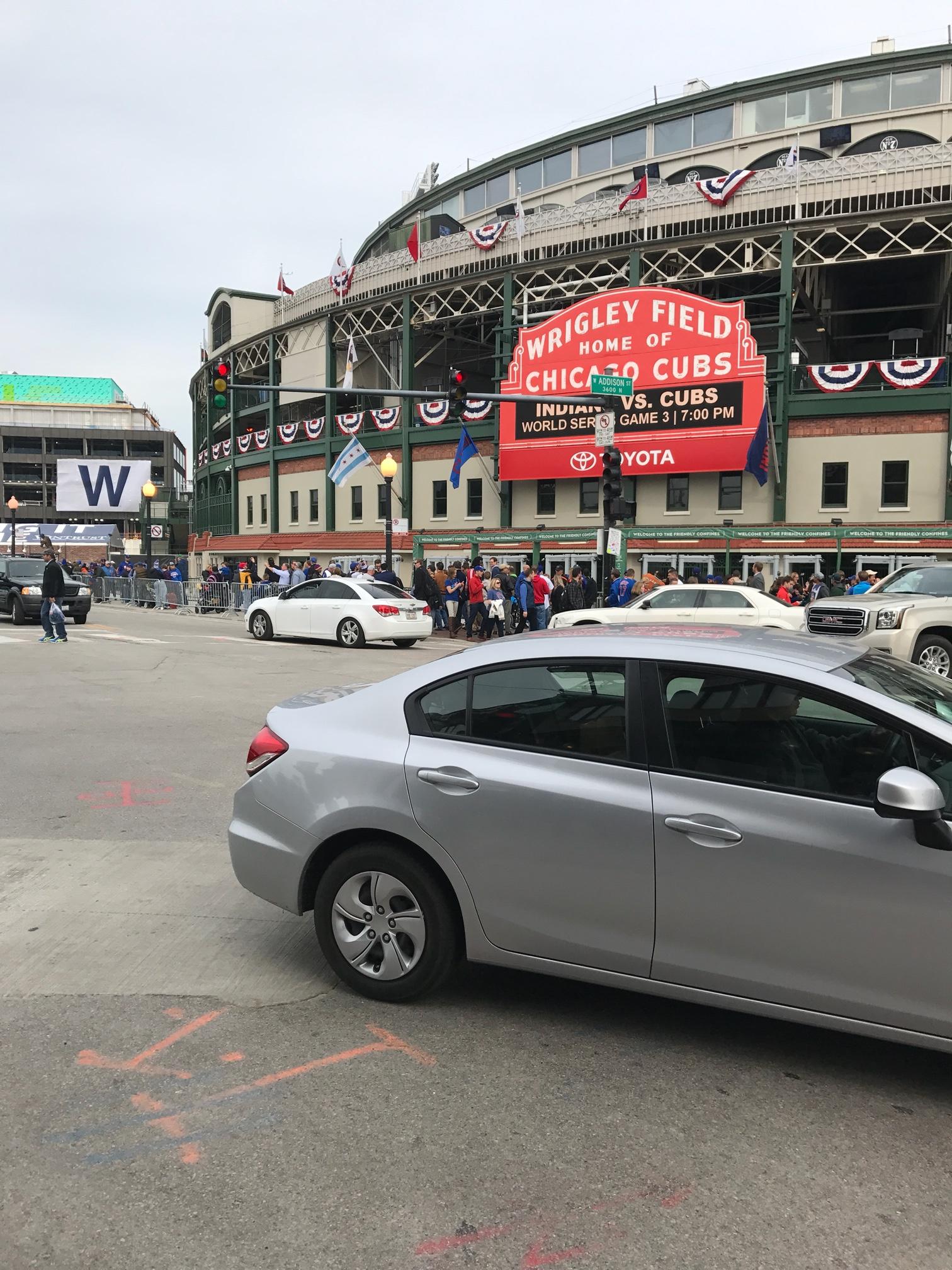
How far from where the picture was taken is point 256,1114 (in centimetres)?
322

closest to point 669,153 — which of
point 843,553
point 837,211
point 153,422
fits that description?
point 837,211

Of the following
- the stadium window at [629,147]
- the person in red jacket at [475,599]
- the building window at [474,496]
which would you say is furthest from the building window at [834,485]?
the stadium window at [629,147]

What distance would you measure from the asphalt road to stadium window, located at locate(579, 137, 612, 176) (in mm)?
44935

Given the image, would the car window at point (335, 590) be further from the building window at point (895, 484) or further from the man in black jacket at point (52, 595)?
the building window at point (895, 484)

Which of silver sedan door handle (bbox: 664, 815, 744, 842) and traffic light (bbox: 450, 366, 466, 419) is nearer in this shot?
silver sedan door handle (bbox: 664, 815, 744, 842)

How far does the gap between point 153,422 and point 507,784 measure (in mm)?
125216

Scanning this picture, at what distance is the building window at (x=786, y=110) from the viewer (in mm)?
39031

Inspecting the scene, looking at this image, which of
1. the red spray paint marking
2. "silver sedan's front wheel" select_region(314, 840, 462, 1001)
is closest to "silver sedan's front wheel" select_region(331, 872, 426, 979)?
"silver sedan's front wheel" select_region(314, 840, 462, 1001)

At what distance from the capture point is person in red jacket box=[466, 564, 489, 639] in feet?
74.7

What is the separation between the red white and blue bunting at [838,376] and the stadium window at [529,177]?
20.8 metres

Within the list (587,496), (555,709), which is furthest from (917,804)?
(587,496)

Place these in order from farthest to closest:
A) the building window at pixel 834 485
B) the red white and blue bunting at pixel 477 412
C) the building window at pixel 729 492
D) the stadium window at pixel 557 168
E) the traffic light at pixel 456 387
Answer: the stadium window at pixel 557 168
the red white and blue bunting at pixel 477 412
the building window at pixel 729 492
the building window at pixel 834 485
the traffic light at pixel 456 387

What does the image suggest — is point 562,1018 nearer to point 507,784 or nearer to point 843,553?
point 507,784

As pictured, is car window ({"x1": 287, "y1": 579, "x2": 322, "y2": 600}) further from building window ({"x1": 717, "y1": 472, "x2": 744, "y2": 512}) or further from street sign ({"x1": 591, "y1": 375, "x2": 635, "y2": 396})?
building window ({"x1": 717, "y1": 472, "x2": 744, "y2": 512})
